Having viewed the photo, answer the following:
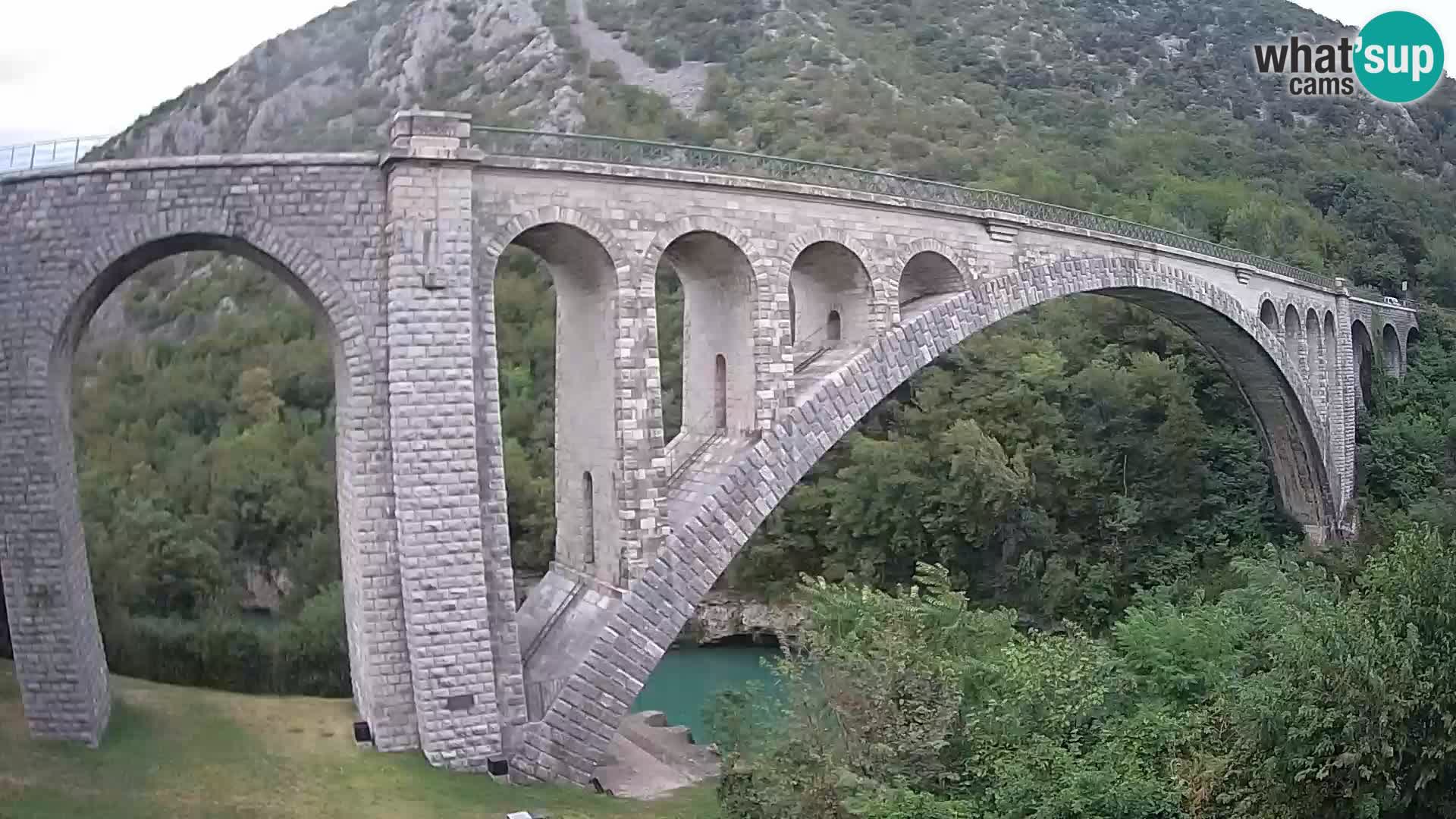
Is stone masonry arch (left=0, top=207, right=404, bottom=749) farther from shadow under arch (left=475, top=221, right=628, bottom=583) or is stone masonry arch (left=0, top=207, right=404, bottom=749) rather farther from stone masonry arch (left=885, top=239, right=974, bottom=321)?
stone masonry arch (left=885, top=239, right=974, bottom=321)

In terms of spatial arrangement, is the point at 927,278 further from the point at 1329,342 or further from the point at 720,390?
the point at 1329,342

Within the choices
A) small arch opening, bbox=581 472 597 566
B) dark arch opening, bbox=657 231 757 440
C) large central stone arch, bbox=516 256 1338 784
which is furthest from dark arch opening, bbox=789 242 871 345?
small arch opening, bbox=581 472 597 566

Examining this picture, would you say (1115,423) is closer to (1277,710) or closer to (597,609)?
(597,609)

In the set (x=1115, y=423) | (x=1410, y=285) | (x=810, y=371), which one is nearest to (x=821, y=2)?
(x=1410, y=285)

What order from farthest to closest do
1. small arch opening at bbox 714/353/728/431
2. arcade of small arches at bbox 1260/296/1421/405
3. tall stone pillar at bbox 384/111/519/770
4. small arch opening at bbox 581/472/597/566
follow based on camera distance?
1. arcade of small arches at bbox 1260/296/1421/405
2. small arch opening at bbox 714/353/728/431
3. small arch opening at bbox 581/472/597/566
4. tall stone pillar at bbox 384/111/519/770

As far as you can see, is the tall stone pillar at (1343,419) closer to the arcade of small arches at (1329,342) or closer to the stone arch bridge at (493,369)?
the arcade of small arches at (1329,342)

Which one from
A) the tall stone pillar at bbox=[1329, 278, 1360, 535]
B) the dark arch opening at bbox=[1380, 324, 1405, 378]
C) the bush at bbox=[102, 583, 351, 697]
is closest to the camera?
the bush at bbox=[102, 583, 351, 697]

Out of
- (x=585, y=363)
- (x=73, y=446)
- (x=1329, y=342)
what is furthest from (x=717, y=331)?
(x=1329, y=342)
